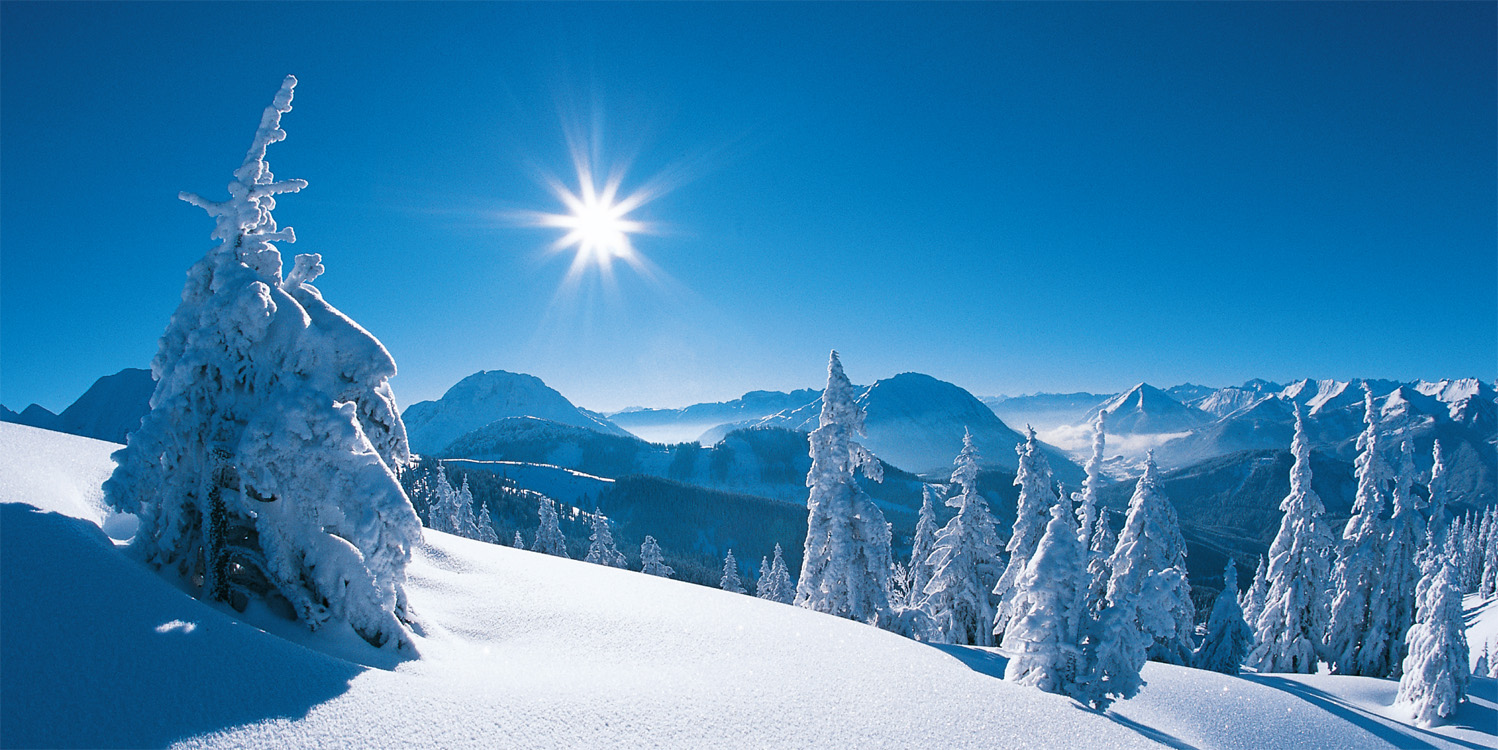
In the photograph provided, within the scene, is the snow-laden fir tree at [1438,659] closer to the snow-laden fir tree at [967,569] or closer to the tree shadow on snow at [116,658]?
the snow-laden fir tree at [967,569]

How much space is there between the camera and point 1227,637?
29609 mm

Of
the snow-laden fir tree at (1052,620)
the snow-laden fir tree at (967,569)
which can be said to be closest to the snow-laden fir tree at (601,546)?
the snow-laden fir tree at (967,569)

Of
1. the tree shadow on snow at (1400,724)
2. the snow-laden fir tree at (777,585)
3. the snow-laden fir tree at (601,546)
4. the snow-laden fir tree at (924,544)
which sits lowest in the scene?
the snow-laden fir tree at (777,585)

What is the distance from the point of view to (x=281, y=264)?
7.95m

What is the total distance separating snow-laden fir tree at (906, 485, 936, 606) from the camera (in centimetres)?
3017

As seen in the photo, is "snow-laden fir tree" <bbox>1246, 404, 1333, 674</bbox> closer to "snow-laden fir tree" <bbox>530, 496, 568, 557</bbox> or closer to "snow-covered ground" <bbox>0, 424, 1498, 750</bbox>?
"snow-covered ground" <bbox>0, 424, 1498, 750</bbox>

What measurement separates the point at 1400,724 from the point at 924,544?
1725 cm

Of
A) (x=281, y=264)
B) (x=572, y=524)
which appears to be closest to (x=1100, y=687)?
(x=281, y=264)

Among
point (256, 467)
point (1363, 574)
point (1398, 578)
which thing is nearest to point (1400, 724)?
point (1363, 574)

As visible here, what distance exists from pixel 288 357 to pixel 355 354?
0.73m

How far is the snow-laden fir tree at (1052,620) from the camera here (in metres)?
11.3

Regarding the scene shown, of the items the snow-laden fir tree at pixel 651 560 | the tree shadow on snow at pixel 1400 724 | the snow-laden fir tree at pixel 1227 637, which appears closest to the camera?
the tree shadow on snow at pixel 1400 724

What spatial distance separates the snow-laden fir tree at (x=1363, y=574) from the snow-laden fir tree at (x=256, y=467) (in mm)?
43644

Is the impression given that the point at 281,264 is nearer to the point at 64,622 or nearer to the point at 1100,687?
the point at 64,622
